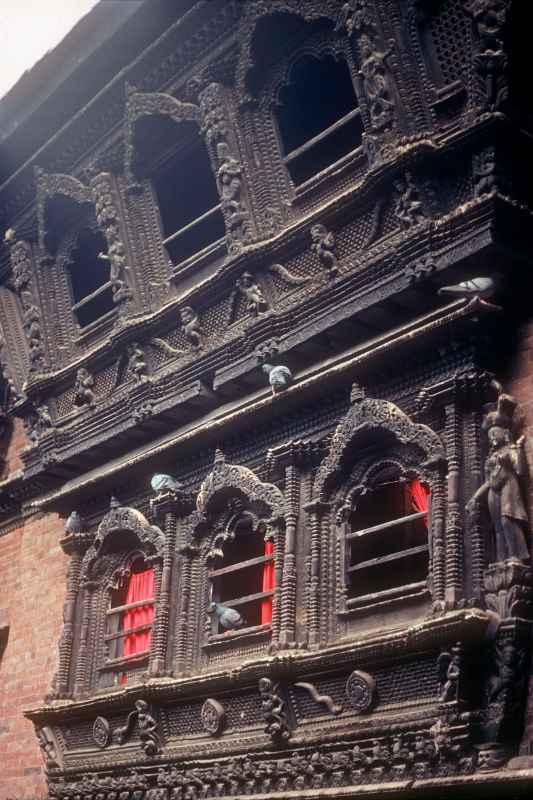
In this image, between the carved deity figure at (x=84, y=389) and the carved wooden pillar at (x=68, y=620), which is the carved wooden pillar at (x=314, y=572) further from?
the carved deity figure at (x=84, y=389)

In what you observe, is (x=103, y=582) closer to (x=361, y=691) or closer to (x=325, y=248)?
(x=361, y=691)

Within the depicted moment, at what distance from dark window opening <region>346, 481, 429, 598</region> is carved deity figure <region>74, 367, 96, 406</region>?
3835 millimetres

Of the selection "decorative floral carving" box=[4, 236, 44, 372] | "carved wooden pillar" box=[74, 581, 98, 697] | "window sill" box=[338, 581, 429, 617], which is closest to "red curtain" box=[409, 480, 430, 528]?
"window sill" box=[338, 581, 429, 617]

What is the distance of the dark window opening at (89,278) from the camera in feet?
37.5

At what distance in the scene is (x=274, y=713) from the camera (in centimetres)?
754

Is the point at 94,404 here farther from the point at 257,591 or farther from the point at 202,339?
the point at 257,591

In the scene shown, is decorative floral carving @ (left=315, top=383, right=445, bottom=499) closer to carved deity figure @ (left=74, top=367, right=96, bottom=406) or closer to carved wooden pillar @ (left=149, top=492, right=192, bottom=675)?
carved wooden pillar @ (left=149, top=492, right=192, bottom=675)

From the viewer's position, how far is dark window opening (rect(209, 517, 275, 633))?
838cm

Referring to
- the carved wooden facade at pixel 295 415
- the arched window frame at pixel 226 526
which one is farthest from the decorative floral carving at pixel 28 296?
the arched window frame at pixel 226 526

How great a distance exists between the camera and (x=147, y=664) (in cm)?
927

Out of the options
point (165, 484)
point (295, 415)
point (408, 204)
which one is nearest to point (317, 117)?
point (408, 204)

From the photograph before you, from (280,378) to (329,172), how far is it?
1.72m

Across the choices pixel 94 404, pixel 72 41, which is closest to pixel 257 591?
pixel 94 404

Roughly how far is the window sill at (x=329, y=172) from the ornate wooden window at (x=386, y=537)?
2.46 meters
